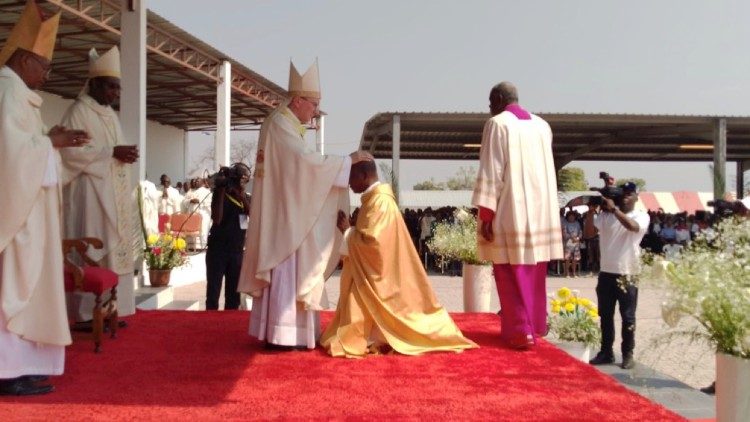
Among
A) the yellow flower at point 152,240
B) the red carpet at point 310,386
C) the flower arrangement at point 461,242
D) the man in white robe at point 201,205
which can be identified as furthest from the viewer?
the man in white robe at point 201,205

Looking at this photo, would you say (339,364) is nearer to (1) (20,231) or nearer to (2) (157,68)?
(1) (20,231)

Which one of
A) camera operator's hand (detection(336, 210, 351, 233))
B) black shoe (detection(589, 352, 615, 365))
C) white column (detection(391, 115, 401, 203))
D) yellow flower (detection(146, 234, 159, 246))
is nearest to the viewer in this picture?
camera operator's hand (detection(336, 210, 351, 233))

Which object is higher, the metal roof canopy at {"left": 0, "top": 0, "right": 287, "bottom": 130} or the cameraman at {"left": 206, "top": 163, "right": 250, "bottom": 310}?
the metal roof canopy at {"left": 0, "top": 0, "right": 287, "bottom": 130}

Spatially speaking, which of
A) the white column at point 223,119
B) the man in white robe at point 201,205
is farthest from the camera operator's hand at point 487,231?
the white column at point 223,119

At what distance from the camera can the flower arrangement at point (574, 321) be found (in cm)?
633

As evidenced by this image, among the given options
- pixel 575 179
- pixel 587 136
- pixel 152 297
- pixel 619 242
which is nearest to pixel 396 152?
pixel 587 136

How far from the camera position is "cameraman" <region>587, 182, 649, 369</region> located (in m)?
6.48

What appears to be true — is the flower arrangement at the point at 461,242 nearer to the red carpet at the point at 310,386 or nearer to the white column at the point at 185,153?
the red carpet at the point at 310,386

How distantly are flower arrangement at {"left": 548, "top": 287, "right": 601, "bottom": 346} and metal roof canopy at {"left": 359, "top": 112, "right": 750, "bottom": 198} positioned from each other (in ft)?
32.0

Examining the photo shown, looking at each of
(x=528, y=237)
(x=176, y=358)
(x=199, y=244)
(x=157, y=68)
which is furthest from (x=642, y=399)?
(x=157, y=68)

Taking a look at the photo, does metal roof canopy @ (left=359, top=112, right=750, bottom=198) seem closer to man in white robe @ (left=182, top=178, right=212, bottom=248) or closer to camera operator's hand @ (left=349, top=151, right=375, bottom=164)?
man in white robe @ (left=182, top=178, right=212, bottom=248)

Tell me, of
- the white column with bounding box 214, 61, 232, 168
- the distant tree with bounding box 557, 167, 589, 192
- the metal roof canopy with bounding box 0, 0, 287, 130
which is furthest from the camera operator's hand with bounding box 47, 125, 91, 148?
the distant tree with bounding box 557, 167, 589, 192

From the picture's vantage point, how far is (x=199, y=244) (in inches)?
741

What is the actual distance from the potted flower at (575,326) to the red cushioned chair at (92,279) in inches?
144
